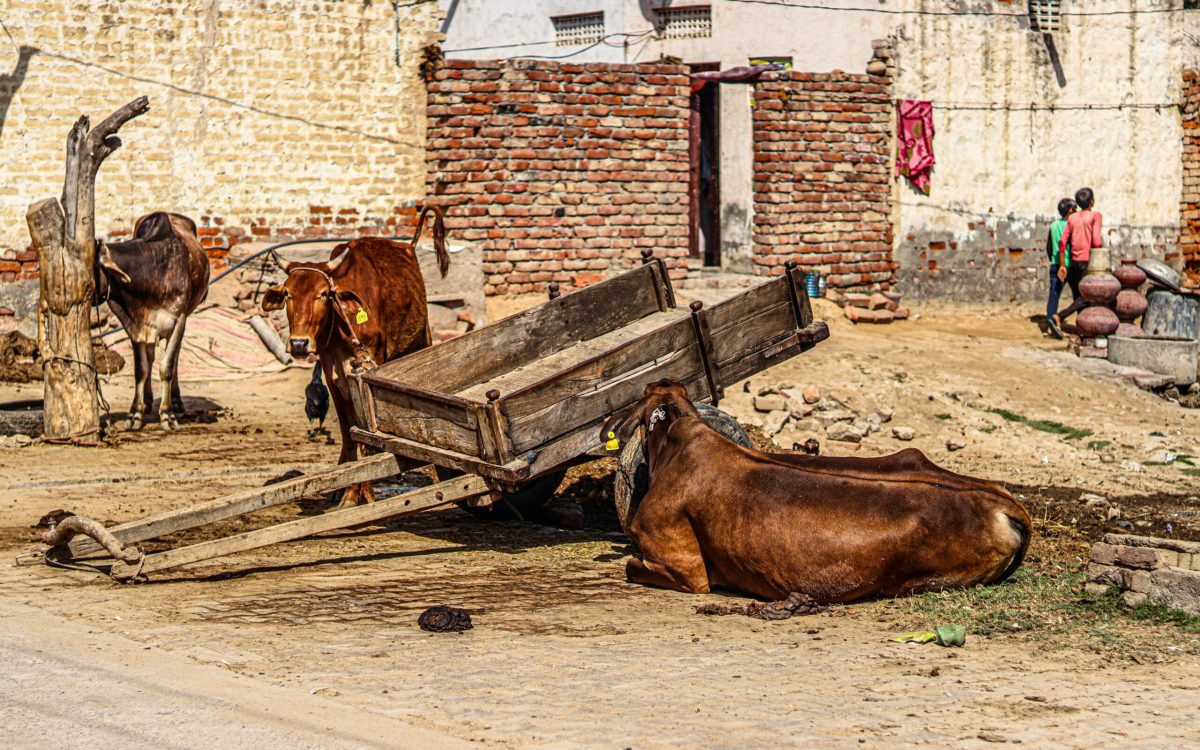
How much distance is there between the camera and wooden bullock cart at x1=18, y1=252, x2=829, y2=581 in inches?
269

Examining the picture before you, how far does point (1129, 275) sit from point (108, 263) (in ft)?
34.5

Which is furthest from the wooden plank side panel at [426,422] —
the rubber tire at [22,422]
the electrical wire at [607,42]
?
the electrical wire at [607,42]

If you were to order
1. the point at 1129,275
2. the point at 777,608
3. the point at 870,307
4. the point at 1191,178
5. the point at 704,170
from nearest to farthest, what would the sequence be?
the point at 777,608 → the point at 1129,275 → the point at 870,307 → the point at 1191,178 → the point at 704,170

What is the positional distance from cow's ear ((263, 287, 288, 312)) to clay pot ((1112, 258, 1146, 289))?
10.2m

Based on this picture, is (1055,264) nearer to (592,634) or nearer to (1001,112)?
(1001,112)

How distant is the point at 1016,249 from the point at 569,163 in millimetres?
6016

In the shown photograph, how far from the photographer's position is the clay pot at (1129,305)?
1535 centimetres

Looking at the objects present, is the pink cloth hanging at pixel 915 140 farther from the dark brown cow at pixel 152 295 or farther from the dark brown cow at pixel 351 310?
the dark brown cow at pixel 351 310

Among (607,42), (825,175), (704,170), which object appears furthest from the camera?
(607,42)

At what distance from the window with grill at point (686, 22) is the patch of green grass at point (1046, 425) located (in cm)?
850

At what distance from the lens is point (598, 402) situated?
757 cm

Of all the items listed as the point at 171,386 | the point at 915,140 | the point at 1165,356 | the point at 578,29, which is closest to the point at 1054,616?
the point at 171,386

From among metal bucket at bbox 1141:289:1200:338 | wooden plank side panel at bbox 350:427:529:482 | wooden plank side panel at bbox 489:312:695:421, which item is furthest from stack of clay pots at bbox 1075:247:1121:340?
wooden plank side panel at bbox 350:427:529:482

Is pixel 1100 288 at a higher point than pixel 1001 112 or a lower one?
lower
